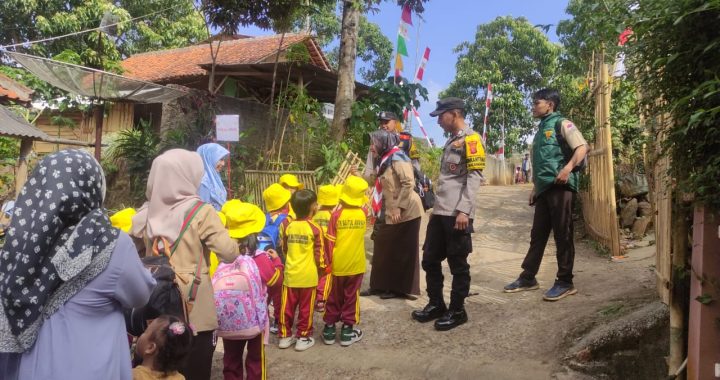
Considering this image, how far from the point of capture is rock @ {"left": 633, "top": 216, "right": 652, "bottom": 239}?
686cm

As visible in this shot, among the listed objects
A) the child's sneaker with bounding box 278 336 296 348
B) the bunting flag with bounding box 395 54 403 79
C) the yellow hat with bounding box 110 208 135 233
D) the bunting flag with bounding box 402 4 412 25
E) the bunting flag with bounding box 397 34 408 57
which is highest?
the bunting flag with bounding box 402 4 412 25

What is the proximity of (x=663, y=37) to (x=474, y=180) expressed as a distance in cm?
188

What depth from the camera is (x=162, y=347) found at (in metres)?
2.13

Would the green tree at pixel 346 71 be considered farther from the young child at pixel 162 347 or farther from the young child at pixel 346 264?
the young child at pixel 162 347

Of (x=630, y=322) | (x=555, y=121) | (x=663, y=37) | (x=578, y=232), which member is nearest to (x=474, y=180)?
(x=555, y=121)

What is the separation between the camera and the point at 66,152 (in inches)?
72.3

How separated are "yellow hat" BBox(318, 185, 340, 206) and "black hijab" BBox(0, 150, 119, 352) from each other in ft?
9.46

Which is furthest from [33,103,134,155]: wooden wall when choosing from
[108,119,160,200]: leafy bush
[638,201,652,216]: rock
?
[638,201,652,216]: rock

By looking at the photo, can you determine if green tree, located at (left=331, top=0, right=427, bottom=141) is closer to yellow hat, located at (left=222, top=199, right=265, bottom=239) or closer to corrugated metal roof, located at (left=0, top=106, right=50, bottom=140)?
corrugated metal roof, located at (left=0, top=106, right=50, bottom=140)

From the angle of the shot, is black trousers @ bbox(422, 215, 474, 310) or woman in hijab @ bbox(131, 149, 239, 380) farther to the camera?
black trousers @ bbox(422, 215, 474, 310)

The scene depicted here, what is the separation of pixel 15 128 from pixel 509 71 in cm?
2009

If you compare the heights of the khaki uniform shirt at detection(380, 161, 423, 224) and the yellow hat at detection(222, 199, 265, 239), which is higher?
the khaki uniform shirt at detection(380, 161, 423, 224)

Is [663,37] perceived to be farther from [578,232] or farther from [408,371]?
[578,232]

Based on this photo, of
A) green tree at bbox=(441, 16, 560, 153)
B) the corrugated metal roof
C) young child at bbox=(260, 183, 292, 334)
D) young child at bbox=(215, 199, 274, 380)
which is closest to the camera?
young child at bbox=(215, 199, 274, 380)
